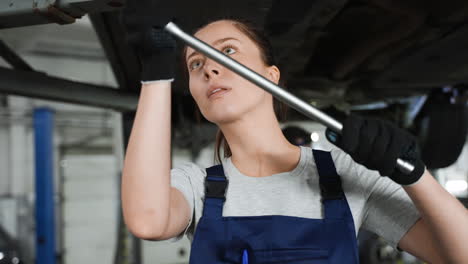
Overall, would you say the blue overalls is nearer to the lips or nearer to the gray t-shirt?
the gray t-shirt

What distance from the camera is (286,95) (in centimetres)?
57

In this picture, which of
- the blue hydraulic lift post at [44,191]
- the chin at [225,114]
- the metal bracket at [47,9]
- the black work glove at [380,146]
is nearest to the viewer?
the black work glove at [380,146]

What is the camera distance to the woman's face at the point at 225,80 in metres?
0.64

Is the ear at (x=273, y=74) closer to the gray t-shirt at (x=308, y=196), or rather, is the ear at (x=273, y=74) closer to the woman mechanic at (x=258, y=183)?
the woman mechanic at (x=258, y=183)

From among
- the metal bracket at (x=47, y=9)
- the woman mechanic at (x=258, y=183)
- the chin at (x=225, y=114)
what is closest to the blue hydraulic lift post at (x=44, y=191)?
the metal bracket at (x=47, y=9)

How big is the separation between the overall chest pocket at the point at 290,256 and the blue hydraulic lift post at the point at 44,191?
398 cm

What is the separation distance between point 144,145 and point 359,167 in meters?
0.40

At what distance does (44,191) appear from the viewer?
13.2ft

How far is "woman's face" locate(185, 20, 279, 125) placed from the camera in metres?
0.64

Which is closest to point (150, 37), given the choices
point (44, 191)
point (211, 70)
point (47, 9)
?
point (211, 70)

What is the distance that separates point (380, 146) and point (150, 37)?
370 millimetres

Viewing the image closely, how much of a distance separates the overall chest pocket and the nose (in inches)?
12.6

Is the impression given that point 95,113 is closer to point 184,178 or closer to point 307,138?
point 307,138

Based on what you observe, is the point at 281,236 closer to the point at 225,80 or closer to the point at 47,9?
the point at 225,80
